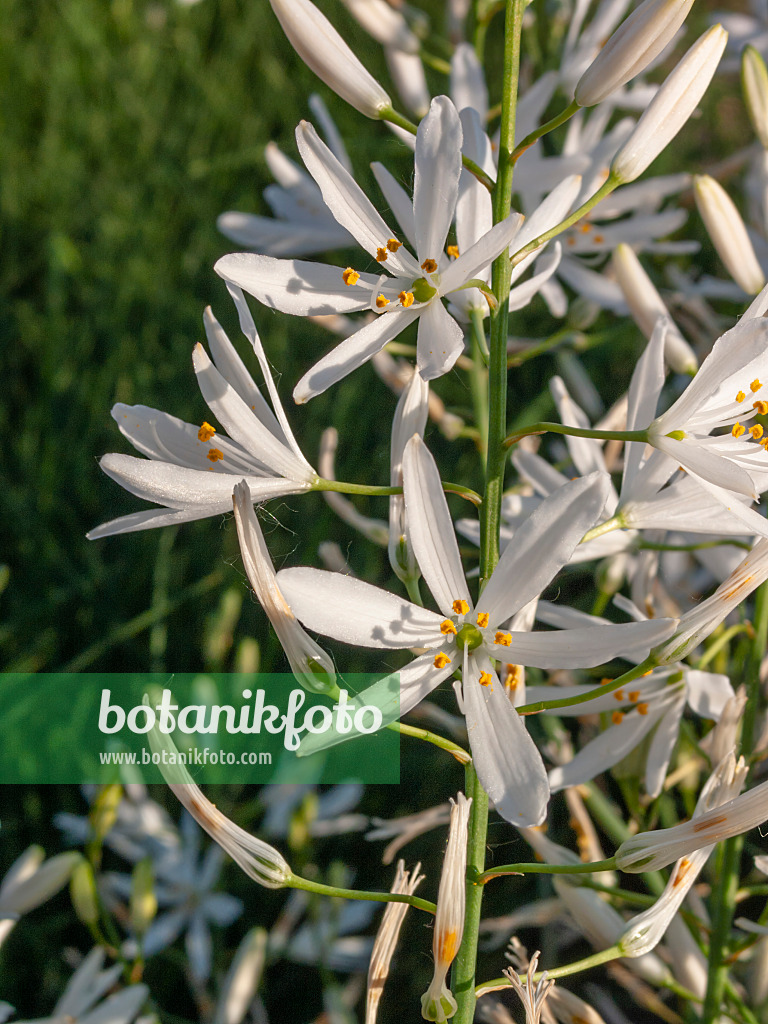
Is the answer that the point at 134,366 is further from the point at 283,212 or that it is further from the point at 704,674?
the point at 704,674

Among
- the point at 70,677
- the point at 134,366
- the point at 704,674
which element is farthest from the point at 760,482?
the point at 134,366

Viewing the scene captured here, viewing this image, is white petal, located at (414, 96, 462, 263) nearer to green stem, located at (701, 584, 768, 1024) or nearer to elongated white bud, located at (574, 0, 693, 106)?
elongated white bud, located at (574, 0, 693, 106)

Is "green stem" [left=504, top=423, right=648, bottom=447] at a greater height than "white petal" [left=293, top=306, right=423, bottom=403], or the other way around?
"white petal" [left=293, top=306, right=423, bottom=403]

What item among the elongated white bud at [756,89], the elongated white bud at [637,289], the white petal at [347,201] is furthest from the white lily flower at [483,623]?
the elongated white bud at [756,89]

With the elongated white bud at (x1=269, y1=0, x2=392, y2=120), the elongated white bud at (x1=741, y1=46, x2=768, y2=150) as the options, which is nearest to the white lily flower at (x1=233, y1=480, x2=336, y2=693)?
the elongated white bud at (x1=269, y1=0, x2=392, y2=120)

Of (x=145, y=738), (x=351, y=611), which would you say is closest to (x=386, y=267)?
(x=351, y=611)

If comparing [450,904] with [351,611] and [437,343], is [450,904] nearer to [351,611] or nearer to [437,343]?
[351,611]
